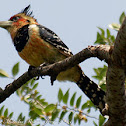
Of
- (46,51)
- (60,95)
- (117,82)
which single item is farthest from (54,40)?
(117,82)

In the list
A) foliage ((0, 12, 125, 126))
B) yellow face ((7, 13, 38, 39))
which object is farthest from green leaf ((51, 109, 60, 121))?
yellow face ((7, 13, 38, 39))

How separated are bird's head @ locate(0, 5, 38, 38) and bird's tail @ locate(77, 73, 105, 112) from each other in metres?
1.36

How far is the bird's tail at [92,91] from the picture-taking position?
368cm

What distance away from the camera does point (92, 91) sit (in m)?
3.98

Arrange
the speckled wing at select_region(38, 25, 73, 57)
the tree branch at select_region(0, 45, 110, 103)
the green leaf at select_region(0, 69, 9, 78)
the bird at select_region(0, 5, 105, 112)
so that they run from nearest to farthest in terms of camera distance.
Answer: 1. the tree branch at select_region(0, 45, 110, 103)
2. the green leaf at select_region(0, 69, 9, 78)
3. the bird at select_region(0, 5, 105, 112)
4. the speckled wing at select_region(38, 25, 73, 57)

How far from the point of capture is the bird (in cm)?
402

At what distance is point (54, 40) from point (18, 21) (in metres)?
0.92

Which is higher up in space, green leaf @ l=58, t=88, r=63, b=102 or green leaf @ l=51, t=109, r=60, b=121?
green leaf @ l=58, t=88, r=63, b=102

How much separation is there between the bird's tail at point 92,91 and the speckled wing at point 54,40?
484 millimetres

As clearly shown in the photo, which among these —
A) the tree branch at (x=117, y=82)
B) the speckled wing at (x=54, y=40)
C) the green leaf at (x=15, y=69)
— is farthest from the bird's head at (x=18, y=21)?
the tree branch at (x=117, y=82)

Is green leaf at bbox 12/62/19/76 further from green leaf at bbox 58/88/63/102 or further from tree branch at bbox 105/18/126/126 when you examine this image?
tree branch at bbox 105/18/126/126

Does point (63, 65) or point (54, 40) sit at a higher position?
point (54, 40)

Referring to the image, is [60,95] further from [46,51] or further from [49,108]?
[46,51]

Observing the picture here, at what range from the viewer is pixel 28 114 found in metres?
3.42
